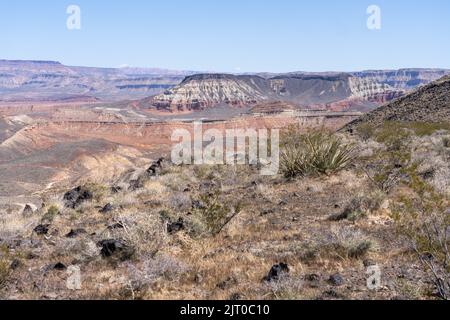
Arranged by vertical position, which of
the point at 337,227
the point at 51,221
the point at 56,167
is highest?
the point at 337,227

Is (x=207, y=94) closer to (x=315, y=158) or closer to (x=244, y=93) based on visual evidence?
(x=244, y=93)

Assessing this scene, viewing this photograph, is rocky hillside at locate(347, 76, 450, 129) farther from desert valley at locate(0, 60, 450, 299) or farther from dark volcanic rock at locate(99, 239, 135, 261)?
dark volcanic rock at locate(99, 239, 135, 261)

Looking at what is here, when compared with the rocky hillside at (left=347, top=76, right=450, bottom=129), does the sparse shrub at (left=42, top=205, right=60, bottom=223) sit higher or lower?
lower

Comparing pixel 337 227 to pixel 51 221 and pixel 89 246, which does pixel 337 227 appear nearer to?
pixel 89 246

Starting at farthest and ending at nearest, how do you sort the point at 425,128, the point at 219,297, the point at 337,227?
the point at 425,128 → the point at 337,227 → the point at 219,297

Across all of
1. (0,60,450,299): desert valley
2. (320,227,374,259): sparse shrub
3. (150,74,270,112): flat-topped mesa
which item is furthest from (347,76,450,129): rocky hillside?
(150,74,270,112): flat-topped mesa
